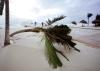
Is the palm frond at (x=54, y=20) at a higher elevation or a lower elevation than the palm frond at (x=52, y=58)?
higher

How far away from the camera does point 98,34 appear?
14.0 feet

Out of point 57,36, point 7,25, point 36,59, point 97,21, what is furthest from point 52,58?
point 7,25

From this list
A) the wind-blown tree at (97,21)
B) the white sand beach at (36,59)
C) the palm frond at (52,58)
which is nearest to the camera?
the palm frond at (52,58)

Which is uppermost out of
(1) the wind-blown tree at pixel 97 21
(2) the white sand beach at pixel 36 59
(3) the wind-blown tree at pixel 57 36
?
(1) the wind-blown tree at pixel 97 21

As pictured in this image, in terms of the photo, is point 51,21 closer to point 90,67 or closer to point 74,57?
point 74,57

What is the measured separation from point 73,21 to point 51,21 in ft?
1.95

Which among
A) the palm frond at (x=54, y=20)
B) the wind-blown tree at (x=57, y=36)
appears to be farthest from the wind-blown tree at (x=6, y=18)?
the palm frond at (x=54, y=20)

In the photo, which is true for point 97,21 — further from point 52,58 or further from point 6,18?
point 6,18

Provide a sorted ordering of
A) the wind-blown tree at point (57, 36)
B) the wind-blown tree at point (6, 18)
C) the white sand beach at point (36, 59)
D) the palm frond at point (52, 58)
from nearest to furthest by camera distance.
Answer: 1. the palm frond at point (52, 58)
2. the white sand beach at point (36, 59)
3. the wind-blown tree at point (57, 36)
4. the wind-blown tree at point (6, 18)

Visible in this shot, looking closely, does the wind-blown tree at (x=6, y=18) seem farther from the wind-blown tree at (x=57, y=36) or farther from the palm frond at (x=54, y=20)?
the palm frond at (x=54, y=20)

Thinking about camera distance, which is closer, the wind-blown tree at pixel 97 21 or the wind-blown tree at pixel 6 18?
the wind-blown tree at pixel 97 21

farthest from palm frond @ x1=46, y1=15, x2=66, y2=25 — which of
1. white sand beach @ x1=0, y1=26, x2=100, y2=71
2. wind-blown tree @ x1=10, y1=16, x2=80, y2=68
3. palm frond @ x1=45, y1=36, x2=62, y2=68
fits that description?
palm frond @ x1=45, y1=36, x2=62, y2=68

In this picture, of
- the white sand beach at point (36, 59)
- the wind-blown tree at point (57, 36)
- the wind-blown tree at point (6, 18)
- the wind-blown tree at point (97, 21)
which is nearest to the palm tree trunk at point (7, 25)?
the wind-blown tree at point (6, 18)

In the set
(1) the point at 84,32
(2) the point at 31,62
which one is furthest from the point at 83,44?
(2) the point at 31,62
